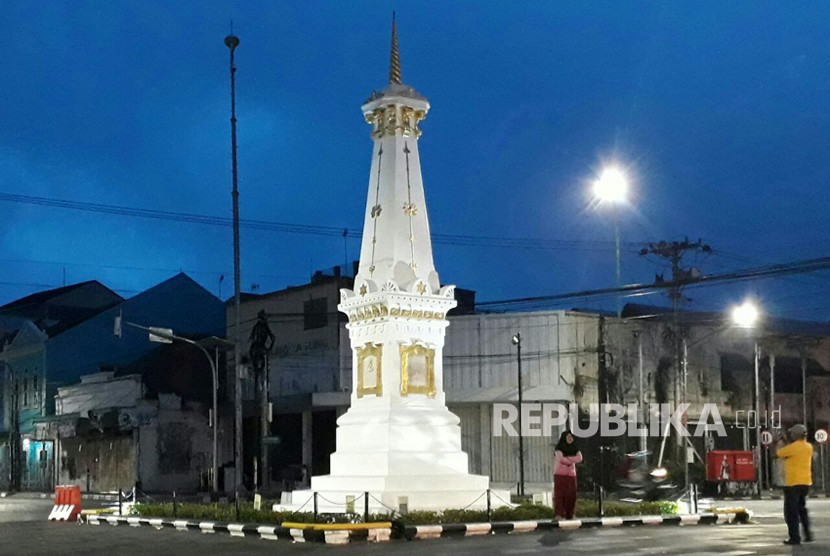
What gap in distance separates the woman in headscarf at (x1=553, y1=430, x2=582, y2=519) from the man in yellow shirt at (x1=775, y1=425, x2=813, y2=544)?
19.0 ft

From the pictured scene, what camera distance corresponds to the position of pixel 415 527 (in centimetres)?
1912

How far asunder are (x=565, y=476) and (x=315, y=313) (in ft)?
111

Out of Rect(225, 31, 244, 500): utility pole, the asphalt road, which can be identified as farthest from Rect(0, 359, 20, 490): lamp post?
the asphalt road

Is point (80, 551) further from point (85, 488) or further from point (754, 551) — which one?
point (85, 488)

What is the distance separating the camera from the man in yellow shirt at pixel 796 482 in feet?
51.3

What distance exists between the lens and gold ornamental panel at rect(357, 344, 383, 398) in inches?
927

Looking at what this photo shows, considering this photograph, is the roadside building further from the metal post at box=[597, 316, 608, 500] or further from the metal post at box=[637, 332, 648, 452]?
the metal post at box=[637, 332, 648, 452]

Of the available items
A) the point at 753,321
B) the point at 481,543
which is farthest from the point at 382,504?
the point at 753,321

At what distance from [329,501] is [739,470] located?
72.8 ft

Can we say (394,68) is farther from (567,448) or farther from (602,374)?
(602,374)

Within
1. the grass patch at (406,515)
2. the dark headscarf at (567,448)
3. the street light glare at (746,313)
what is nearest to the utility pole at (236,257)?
the grass patch at (406,515)

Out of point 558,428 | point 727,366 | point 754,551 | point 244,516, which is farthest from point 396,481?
point 727,366

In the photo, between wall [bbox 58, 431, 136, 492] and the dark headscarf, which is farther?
wall [bbox 58, 431, 136, 492]

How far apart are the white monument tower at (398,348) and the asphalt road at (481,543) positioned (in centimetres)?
315
